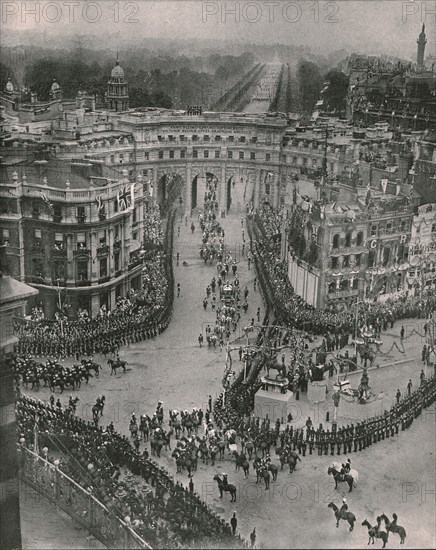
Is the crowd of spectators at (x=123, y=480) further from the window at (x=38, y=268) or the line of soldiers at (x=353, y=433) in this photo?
the window at (x=38, y=268)

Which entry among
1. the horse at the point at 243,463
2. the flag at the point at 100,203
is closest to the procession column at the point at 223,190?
the flag at the point at 100,203

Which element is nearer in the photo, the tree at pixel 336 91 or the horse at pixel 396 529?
the horse at pixel 396 529

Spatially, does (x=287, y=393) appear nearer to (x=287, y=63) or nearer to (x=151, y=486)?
(x=151, y=486)

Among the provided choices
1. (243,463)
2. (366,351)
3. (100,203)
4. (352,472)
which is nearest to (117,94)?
(100,203)

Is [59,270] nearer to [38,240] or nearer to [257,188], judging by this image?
[38,240]

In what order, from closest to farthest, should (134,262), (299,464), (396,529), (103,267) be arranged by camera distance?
(396,529), (299,464), (103,267), (134,262)

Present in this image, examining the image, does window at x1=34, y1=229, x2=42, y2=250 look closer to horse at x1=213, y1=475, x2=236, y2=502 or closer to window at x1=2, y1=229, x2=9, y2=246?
window at x1=2, y1=229, x2=9, y2=246
